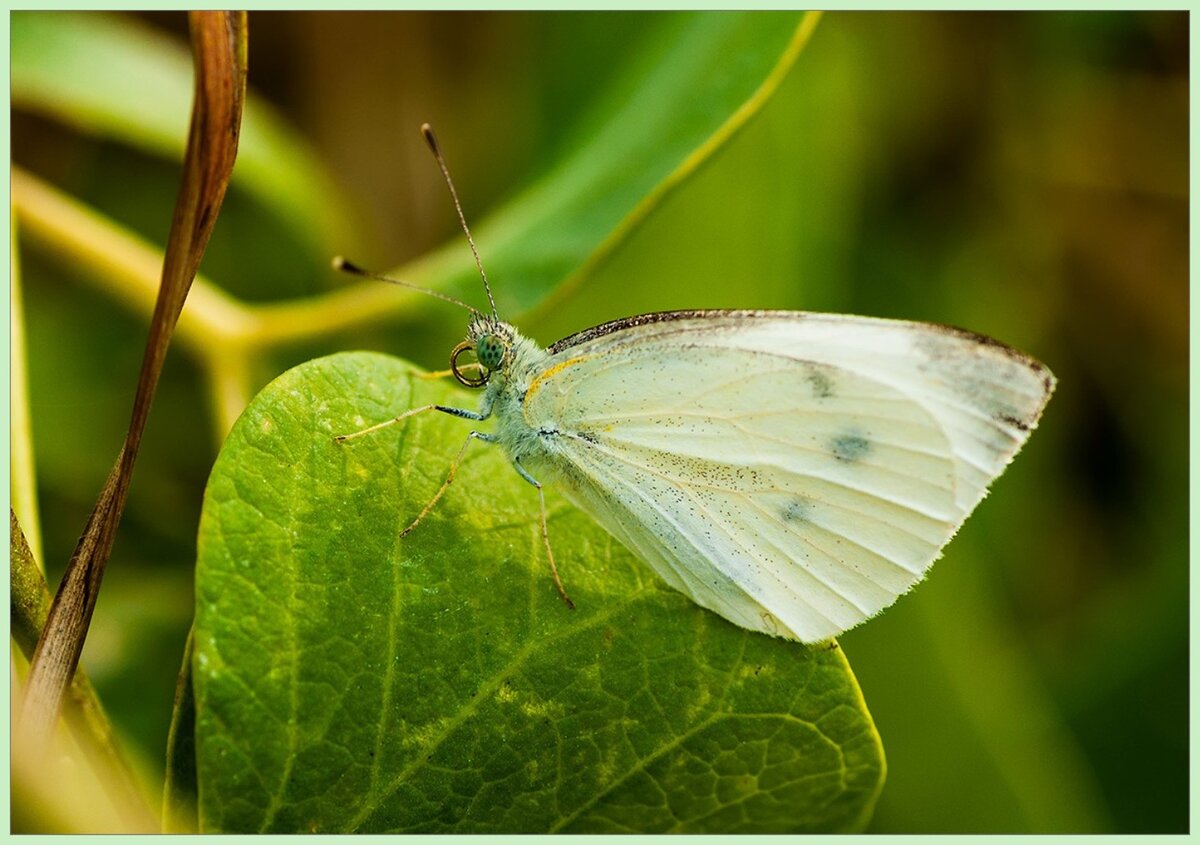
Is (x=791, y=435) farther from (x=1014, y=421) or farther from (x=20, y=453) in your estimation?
(x=20, y=453)

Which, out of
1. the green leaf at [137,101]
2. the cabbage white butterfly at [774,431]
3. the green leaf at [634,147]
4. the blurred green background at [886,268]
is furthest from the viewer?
the green leaf at [137,101]

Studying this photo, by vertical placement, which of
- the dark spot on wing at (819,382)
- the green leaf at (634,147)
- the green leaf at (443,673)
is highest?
the green leaf at (634,147)

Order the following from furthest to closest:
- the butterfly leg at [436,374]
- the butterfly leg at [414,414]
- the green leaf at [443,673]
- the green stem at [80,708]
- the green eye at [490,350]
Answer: the green eye at [490,350] → the butterfly leg at [436,374] → the butterfly leg at [414,414] → the green leaf at [443,673] → the green stem at [80,708]

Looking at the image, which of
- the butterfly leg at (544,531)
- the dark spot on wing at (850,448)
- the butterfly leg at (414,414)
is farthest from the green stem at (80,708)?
the dark spot on wing at (850,448)

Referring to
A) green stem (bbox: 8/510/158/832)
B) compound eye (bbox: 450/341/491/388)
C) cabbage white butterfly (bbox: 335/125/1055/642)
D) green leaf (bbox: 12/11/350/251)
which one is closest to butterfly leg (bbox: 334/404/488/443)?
cabbage white butterfly (bbox: 335/125/1055/642)

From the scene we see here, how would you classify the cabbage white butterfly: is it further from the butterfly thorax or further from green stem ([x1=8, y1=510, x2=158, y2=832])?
green stem ([x1=8, y1=510, x2=158, y2=832])

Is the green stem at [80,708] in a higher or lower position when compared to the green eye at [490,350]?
lower

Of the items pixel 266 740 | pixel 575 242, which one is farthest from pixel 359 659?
pixel 575 242

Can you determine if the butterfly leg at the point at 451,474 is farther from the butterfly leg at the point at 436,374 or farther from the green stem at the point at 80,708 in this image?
the green stem at the point at 80,708
